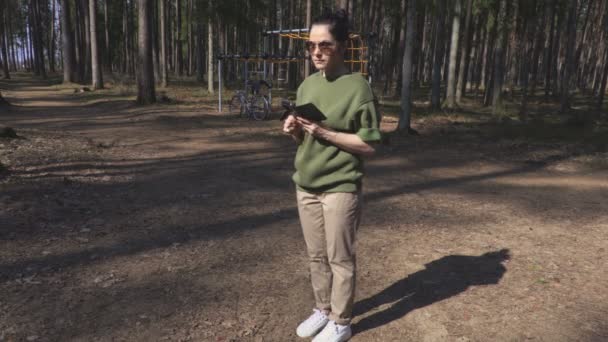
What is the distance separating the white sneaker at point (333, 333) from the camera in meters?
2.92

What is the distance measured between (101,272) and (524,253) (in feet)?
14.4

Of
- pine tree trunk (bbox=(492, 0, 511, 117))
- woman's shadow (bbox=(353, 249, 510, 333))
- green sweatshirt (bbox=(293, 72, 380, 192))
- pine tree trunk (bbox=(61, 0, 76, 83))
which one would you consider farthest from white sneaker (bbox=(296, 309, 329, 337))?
pine tree trunk (bbox=(61, 0, 76, 83))

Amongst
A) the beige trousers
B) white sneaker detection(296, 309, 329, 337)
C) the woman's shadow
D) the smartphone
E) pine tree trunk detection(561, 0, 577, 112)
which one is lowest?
the woman's shadow

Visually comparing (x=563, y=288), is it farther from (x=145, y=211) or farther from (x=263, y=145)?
(x=263, y=145)

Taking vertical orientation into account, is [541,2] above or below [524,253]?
above

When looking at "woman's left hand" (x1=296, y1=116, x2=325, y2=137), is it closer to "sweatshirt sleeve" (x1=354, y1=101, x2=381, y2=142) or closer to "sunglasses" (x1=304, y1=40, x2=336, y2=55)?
"sweatshirt sleeve" (x1=354, y1=101, x2=381, y2=142)

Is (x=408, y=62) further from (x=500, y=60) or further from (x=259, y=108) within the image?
(x=500, y=60)

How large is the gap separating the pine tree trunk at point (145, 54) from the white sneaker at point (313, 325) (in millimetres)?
17253

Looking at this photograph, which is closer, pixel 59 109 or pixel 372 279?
pixel 372 279

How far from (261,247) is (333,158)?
2.40 m

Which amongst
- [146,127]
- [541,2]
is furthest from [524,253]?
[541,2]

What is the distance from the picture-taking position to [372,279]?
4.12 meters

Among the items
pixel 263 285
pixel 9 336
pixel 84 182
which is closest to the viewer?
pixel 9 336

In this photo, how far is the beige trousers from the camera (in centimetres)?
268
